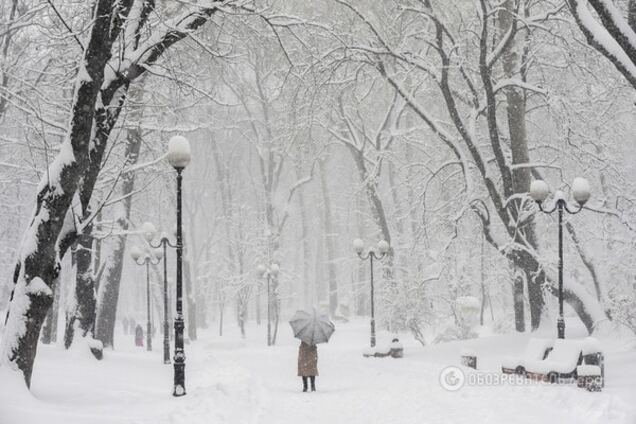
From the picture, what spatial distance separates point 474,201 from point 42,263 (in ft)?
38.2

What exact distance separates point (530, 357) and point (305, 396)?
15.4ft

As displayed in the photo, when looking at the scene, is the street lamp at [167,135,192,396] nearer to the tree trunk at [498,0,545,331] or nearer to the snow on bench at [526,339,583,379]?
the snow on bench at [526,339,583,379]

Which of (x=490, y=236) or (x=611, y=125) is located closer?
(x=490, y=236)

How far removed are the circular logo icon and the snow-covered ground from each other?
6.0 inches

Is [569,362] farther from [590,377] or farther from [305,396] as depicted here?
[305,396]

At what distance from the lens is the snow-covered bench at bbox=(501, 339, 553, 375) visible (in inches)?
519

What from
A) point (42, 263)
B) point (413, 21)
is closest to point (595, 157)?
point (413, 21)

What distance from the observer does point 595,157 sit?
17078 mm

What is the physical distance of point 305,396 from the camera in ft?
43.7

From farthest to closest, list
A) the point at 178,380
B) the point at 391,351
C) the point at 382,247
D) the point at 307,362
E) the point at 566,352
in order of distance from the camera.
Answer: the point at 382,247 < the point at 391,351 < the point at 307,362 < the point at 566,352 < the point at 178,380

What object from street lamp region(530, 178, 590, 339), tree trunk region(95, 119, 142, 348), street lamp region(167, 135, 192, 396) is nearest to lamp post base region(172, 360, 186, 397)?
street lamp region(167, 135, 192, 396)

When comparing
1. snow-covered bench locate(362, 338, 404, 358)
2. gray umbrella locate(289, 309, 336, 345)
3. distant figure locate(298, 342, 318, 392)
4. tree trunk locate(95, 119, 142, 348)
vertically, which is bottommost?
snow-covered bench locate(362, 338, 404, 358)

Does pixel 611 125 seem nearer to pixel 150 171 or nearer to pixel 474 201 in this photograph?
pixel 474 201

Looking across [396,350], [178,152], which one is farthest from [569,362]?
[396,350]
